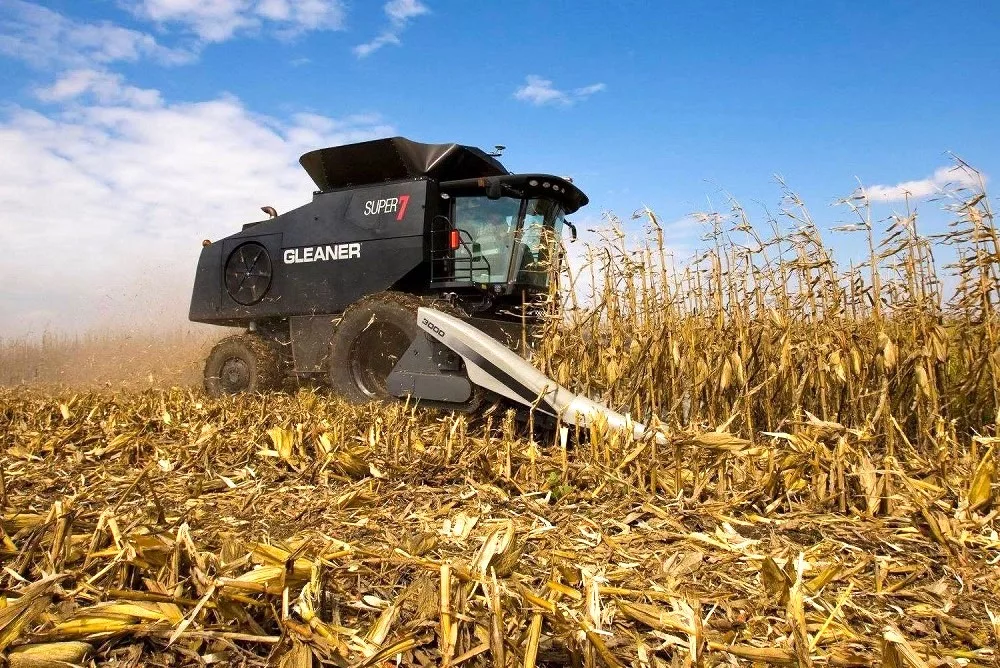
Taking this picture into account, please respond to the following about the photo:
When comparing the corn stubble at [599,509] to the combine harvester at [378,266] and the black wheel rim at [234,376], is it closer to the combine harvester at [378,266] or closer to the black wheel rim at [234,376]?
the combine harvester at [378,266]

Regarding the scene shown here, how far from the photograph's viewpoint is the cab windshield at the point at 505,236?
21.5 feet

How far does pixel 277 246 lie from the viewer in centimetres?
803

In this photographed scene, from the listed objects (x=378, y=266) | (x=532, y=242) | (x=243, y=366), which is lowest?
(x=243, y=366)

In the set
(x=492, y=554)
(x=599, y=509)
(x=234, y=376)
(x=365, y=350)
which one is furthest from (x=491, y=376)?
(x=234, y=376)

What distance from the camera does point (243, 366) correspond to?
26.3 ft

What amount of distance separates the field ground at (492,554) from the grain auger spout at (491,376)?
276mm

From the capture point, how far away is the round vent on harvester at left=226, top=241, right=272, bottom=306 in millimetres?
8164

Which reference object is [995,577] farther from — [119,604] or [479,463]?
[119,604]

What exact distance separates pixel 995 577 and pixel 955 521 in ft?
1.41

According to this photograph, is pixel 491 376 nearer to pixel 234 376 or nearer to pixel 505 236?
pixel 505 236

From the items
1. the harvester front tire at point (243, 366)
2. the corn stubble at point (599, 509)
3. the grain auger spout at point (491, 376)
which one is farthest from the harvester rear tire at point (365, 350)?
the harvester front tire at point (243, 366)

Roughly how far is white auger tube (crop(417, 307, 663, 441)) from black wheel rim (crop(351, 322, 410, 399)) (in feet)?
5.74

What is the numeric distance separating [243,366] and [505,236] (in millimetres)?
3718

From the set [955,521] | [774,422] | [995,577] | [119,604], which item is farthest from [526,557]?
[774,422]
